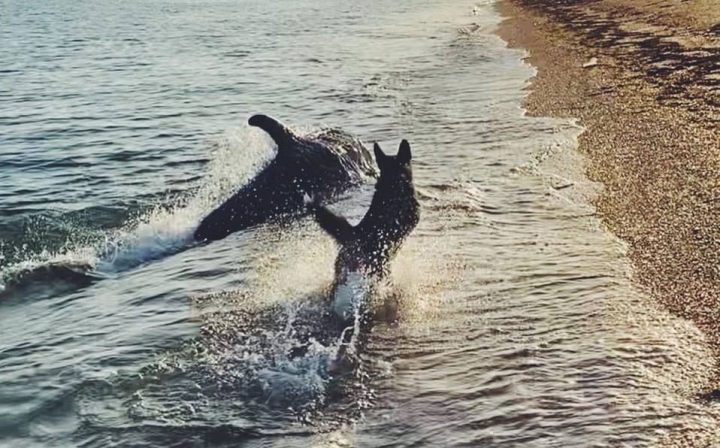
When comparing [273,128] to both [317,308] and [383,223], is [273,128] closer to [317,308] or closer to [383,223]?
[383,223]

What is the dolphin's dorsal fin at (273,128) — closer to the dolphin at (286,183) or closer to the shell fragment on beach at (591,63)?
the dolphin at (286,183)

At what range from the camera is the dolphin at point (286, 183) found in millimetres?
11828

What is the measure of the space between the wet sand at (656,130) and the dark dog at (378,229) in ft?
7.17

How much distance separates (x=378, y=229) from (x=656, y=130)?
7.16m

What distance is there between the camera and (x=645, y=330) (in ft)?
24.5

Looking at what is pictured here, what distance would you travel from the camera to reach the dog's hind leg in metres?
8.43

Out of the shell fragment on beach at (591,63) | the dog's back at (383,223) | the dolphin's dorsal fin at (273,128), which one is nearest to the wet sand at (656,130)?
the shell fragment on beach at (591,63)

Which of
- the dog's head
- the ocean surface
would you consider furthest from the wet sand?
the dog's head

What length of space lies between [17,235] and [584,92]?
11.5m

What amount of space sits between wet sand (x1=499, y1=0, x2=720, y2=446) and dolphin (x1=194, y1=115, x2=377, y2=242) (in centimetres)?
336

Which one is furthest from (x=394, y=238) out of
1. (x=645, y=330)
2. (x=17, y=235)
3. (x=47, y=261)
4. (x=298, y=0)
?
(x=298, y=0)

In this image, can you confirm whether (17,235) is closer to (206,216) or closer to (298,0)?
(206,216)

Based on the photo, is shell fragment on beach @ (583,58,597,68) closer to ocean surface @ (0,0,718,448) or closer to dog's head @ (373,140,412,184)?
ocean surface @ (0,0,718,448)

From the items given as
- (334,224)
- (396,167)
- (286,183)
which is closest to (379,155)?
(396,167)
